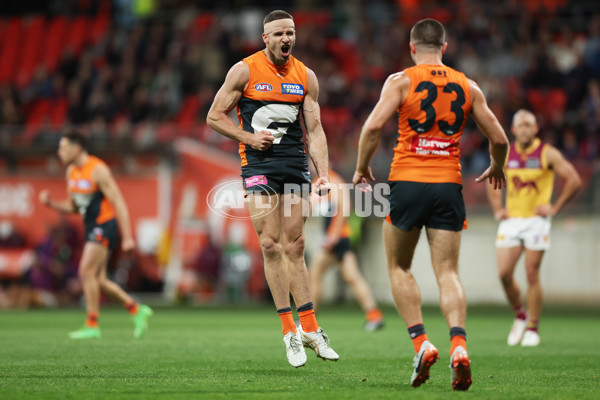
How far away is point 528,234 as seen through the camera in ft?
35.5

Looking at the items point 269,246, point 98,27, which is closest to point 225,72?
point 98,27

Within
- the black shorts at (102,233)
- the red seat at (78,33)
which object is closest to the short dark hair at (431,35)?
the black shorts at (102,233)

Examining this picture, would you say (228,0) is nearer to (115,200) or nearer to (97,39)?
(97,39)

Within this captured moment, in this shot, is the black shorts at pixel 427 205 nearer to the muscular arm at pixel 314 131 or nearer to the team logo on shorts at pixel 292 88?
the muscular arm at pixel 314 131

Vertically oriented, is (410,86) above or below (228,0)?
below

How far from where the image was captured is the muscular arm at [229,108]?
7359mm

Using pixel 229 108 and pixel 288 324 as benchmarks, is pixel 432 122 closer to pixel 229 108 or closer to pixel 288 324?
pixel 229 108

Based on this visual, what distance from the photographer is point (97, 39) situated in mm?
27516

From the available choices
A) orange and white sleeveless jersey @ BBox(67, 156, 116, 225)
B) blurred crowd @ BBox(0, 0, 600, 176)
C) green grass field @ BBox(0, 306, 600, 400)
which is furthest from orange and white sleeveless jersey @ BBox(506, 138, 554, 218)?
blurred crowd @ BBox(0, 0, 600, 176)

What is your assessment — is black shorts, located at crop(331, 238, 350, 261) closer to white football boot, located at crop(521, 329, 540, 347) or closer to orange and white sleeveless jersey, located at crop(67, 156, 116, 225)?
orange and white sleeveless jersey, located at crop(67, 156, 116, 225)

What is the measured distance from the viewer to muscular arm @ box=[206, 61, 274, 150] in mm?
7359

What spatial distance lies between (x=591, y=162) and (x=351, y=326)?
755cm

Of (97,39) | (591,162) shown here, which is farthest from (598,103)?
(97,39)

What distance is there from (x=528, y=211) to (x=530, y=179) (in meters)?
0.38
